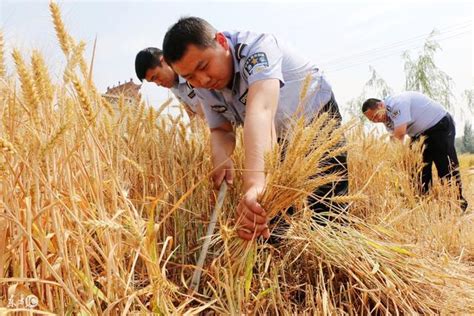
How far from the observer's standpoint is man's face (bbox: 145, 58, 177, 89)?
2.20 meters

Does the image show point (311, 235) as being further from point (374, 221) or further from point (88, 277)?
point (374, 221)

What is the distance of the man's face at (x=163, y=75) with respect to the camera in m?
2.20

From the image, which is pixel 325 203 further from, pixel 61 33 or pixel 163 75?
pixel 163 75

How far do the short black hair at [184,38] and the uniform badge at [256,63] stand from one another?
129mm

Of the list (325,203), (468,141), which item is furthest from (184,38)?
(468,141)

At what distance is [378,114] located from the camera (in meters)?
3.44

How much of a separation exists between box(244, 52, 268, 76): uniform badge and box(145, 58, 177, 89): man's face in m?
1.00

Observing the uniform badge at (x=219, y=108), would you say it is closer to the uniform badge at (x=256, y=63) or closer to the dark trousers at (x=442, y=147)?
the uniform badge at (x=256, y=63)

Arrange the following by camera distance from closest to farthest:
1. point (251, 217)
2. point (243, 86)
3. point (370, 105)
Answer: point (251, 217) < point (243, 86) < point (370, 105)

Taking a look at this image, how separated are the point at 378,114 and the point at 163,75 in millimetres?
2048

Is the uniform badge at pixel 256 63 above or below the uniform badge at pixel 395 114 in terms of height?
above

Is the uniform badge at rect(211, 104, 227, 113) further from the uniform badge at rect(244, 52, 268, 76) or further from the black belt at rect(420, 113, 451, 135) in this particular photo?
the black belt at rect(420, 113, 451, 135)

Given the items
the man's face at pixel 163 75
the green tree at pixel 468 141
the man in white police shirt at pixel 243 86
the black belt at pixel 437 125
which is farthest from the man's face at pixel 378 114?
the green tree at pixel 468 141

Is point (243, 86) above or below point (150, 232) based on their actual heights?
above
